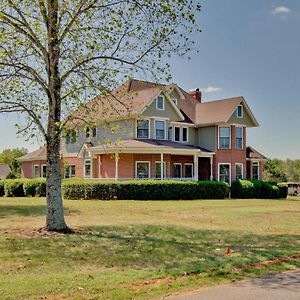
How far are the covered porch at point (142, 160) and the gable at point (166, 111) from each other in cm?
224

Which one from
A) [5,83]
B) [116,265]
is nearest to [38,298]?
[116,265]

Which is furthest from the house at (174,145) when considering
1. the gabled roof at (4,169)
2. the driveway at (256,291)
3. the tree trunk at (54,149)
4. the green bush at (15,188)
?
the gabled roof at (4,169)

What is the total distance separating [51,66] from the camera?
43.2 feet

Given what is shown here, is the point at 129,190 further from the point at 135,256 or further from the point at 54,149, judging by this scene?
the point at 135,256

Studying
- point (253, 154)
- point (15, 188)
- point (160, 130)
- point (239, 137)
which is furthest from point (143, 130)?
point (253, 154)

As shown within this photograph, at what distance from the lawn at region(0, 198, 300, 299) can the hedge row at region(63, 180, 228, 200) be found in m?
12.2

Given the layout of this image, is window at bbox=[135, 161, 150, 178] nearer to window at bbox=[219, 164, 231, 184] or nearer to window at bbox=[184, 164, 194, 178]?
window at bbox=[184, 164, 194, 178]

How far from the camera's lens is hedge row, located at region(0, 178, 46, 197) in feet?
108

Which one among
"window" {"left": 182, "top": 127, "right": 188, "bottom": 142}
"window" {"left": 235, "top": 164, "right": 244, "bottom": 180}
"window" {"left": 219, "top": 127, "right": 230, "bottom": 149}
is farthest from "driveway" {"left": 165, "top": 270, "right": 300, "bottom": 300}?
"window" {"left": 235, "top": 164, "right": 244, "bottom": 180}

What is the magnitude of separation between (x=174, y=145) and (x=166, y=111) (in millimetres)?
3281

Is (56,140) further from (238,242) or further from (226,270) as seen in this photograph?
(226,270)

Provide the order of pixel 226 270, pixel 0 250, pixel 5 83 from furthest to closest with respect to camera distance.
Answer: pixel 5 83 → pixel 0 250 → pixel 226 270

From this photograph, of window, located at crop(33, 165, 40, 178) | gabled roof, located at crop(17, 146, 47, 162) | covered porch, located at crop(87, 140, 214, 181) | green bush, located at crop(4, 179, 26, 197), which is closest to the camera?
covered porch, located at crop(87, 140, 214, 181)

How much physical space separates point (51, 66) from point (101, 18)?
6.70 feet
